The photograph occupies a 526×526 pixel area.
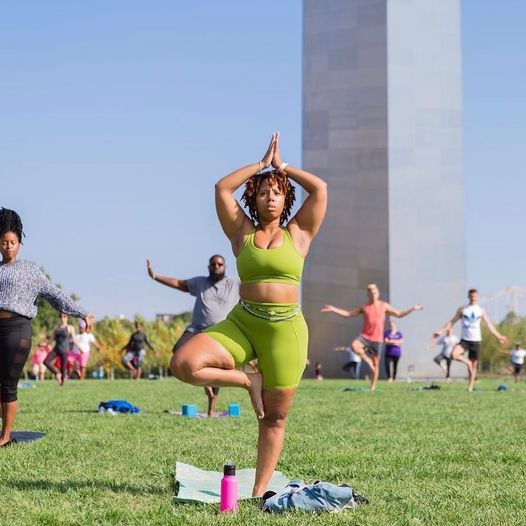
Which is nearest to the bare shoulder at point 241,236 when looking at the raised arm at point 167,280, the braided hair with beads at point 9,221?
the braided hair with beads at point 9,221

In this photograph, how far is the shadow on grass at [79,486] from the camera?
7.45m

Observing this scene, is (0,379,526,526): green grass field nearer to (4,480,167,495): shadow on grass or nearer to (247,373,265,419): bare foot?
(4,480,167,495): shadow on grass

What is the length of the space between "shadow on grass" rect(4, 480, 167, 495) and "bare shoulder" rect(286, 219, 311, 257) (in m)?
1.93

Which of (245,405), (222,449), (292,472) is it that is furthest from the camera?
(245,405)

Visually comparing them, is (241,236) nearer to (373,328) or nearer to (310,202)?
(310,202)

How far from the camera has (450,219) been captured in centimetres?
4978

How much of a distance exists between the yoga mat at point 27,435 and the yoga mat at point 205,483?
287 cm

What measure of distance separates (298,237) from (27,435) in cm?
535

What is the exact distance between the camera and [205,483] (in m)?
7.74

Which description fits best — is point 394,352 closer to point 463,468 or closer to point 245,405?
point 245,405

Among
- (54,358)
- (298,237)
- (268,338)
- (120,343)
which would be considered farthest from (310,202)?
(120,343)

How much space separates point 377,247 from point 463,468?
Answer: 4025cm

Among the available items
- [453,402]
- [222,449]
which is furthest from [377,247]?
[222,449]

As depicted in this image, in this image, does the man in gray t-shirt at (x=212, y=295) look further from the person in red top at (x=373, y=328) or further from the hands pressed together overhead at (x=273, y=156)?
the person in red top at (x=373, y=328)
